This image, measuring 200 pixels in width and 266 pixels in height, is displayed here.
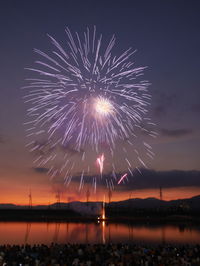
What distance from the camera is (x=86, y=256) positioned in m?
21.5

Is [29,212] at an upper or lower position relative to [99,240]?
upper

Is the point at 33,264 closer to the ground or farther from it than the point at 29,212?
closer to the ground

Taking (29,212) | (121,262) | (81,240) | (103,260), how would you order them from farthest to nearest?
(29,212) → (81,240) → (103,260) → (121,262)

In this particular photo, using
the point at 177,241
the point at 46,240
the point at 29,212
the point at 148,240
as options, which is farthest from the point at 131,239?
the point at 29,212

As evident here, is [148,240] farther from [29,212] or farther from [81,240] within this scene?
[29,212]

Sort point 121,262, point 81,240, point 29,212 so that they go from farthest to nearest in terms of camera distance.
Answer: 1. point 29,212
2. point 81,240
3. point 121,262

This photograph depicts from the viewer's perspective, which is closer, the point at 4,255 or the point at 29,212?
the point at 4,255

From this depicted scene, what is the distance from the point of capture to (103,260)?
20906 mm

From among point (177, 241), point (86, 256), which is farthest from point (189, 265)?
point (177, 241)

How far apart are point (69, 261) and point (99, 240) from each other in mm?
27503

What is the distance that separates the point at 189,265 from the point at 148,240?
95.7 ft

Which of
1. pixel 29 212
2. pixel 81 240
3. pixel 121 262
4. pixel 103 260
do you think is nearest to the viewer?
pixel 121 262

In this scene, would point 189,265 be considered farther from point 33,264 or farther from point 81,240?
point 81,240

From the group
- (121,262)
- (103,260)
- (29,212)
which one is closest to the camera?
(121,262)
